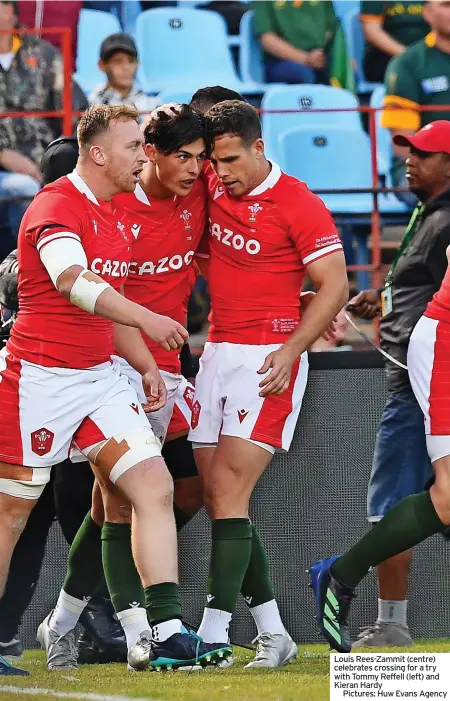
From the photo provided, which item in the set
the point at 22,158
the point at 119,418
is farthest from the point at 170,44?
the point at 119,418

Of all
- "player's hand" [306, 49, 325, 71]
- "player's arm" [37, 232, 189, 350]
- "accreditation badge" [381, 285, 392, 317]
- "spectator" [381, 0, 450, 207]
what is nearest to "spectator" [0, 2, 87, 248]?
"spectator" [381, 0, 450, 207]

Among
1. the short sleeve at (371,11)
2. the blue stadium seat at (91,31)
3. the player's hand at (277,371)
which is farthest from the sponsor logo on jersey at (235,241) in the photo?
the blue stadium seat at (91,31)

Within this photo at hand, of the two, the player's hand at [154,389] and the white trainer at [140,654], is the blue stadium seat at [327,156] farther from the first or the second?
the white trainer at [140,654]

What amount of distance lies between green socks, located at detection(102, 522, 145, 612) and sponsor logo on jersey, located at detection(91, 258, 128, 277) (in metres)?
0.96

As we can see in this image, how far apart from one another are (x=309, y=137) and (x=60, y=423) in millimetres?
5961

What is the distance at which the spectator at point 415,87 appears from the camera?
9500mm

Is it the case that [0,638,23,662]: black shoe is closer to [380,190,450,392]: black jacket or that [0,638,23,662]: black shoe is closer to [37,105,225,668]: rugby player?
[37,105,225,668]: rugby player

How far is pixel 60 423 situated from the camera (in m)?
4.75

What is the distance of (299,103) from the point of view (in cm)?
1064

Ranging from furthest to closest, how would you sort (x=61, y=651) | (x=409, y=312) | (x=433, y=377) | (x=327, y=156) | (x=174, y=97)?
1. (x=174, y=97)
2. (x=327, y=156)
3. (x=409, y=312)
4. (x=61, y=651)
5. (x=433, y=377)

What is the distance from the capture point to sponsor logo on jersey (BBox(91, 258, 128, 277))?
474 cm

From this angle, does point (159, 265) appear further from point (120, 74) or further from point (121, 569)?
point (120, 74)

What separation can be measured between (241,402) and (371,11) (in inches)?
279

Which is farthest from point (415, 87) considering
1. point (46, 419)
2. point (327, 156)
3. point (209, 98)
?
point (46, 419)
